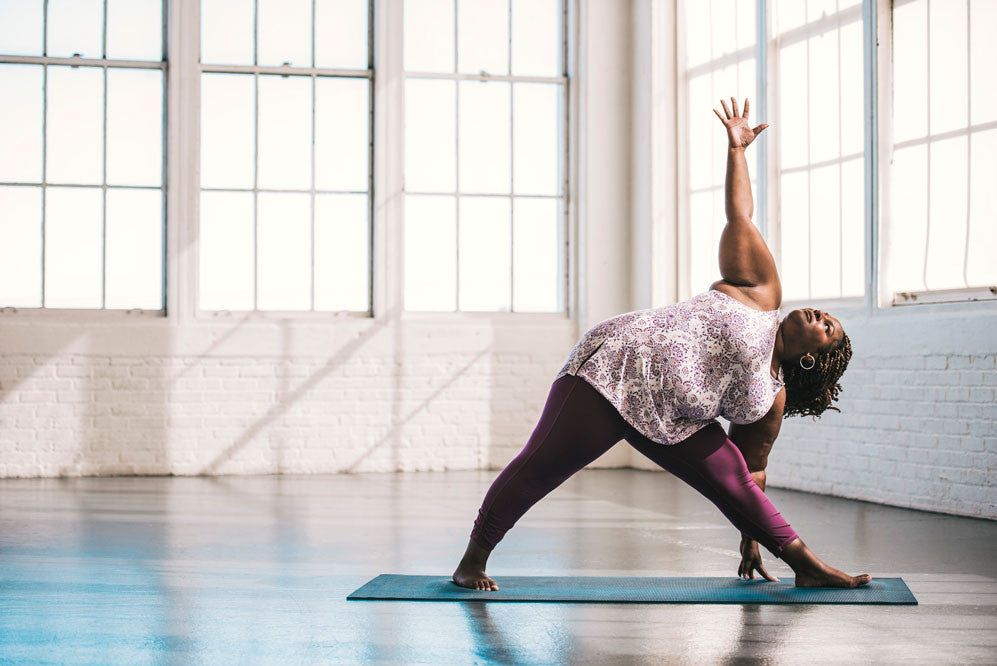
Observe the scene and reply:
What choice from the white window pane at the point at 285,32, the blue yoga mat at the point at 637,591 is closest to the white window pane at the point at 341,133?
the white window pane at the point at 285,32

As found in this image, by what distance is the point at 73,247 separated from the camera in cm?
803

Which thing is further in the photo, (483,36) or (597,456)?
(483,36)

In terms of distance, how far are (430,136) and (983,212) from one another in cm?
416

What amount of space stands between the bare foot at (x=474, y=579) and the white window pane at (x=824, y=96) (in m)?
4.13

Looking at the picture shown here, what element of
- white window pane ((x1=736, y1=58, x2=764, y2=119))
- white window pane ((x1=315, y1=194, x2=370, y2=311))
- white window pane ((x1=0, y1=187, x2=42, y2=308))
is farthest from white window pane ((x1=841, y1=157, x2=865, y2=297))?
white window pane ((x1=0, y1=187, x2=42, y2=308))

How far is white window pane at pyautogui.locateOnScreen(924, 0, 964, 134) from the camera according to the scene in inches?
226

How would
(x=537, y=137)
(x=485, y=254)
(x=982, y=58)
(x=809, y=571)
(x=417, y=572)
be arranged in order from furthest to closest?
(x=537, y=137)
(x=485, y=254)
(x=982, y=58)
(x=417, y=572)
(x=809, y=571)

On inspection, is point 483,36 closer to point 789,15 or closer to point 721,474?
point 789,15

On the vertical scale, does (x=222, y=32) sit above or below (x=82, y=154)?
above

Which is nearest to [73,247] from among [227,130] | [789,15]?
[227,130]

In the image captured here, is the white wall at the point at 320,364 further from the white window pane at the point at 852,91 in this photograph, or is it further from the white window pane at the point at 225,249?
the white window pane at the point at 852,91

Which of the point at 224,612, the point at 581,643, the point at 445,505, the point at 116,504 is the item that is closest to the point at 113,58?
the point at 116,504

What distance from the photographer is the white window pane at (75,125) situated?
26.3 ft

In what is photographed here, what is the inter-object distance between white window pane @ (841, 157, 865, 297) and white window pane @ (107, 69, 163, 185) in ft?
15.2
